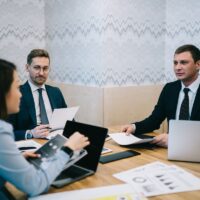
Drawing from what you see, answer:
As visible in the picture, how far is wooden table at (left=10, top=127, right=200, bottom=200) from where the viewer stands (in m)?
1.22

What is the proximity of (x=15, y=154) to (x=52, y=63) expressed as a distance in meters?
2.68

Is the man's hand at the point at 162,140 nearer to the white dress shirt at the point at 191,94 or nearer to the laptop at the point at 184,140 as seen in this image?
the laptop at the point at 184,140

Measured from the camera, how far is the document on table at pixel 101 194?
3.84 feet

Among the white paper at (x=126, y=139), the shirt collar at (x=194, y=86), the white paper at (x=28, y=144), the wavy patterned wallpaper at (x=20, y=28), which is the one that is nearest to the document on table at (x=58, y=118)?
the white paper at (x=28, y=144)

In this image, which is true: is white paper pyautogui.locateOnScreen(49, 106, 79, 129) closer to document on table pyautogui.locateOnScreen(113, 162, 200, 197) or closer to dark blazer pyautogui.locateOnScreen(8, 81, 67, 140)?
dark blazer pyautogui.locateOnScreen(8, 81, 67, 140)

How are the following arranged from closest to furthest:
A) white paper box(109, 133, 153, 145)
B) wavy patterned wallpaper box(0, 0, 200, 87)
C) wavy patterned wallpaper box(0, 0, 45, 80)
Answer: white paper box(109, 133, 153, 145)
wavy patterned wallpaper box(0, 0, 200, 87)
wavy patterned wallpaper box(0, 0, 45, 80)

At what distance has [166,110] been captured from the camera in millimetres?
2500

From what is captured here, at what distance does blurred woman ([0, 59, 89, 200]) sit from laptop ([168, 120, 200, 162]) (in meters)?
0.62

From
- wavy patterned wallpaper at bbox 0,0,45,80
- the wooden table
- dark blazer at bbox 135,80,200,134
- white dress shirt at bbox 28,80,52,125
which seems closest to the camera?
the wooden table

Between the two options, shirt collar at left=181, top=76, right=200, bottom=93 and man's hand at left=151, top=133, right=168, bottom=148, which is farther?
shirt collar at left=181, top=76, right=200, bottom=93

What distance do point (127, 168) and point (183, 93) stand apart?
1.07m

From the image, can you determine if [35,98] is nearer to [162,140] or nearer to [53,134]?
[53,134]

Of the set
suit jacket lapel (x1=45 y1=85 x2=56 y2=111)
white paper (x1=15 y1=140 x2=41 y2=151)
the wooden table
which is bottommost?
the wooden table

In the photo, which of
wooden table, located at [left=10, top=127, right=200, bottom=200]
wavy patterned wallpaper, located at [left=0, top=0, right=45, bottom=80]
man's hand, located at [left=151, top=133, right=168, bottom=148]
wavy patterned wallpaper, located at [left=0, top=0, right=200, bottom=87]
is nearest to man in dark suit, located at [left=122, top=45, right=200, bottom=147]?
man's hand, located at [left=151, top=133, right=168, bottom=148]
